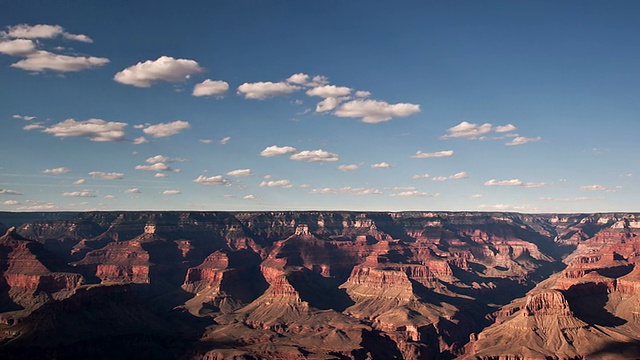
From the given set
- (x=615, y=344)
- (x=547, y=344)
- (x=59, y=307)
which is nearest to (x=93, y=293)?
(x=59, y=307)

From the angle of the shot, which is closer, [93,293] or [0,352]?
[0,352]

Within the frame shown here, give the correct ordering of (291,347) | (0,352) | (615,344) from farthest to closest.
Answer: (291,347), (615,344), (0,352)

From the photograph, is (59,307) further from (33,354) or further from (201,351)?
(201,351)

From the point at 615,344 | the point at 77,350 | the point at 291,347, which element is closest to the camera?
the point at 77,350

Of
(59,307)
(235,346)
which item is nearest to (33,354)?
(59,307)

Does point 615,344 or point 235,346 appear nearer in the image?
point 615,344

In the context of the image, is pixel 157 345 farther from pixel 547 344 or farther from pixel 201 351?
pixel 547 344

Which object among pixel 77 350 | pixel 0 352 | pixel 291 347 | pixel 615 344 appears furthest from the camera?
pixel 291 347

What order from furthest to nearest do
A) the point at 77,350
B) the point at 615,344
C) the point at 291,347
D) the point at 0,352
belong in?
the point at 291,347, the point at 615,344, the point at 77,350, the point at 0,352

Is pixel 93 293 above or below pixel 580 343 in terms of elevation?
above
